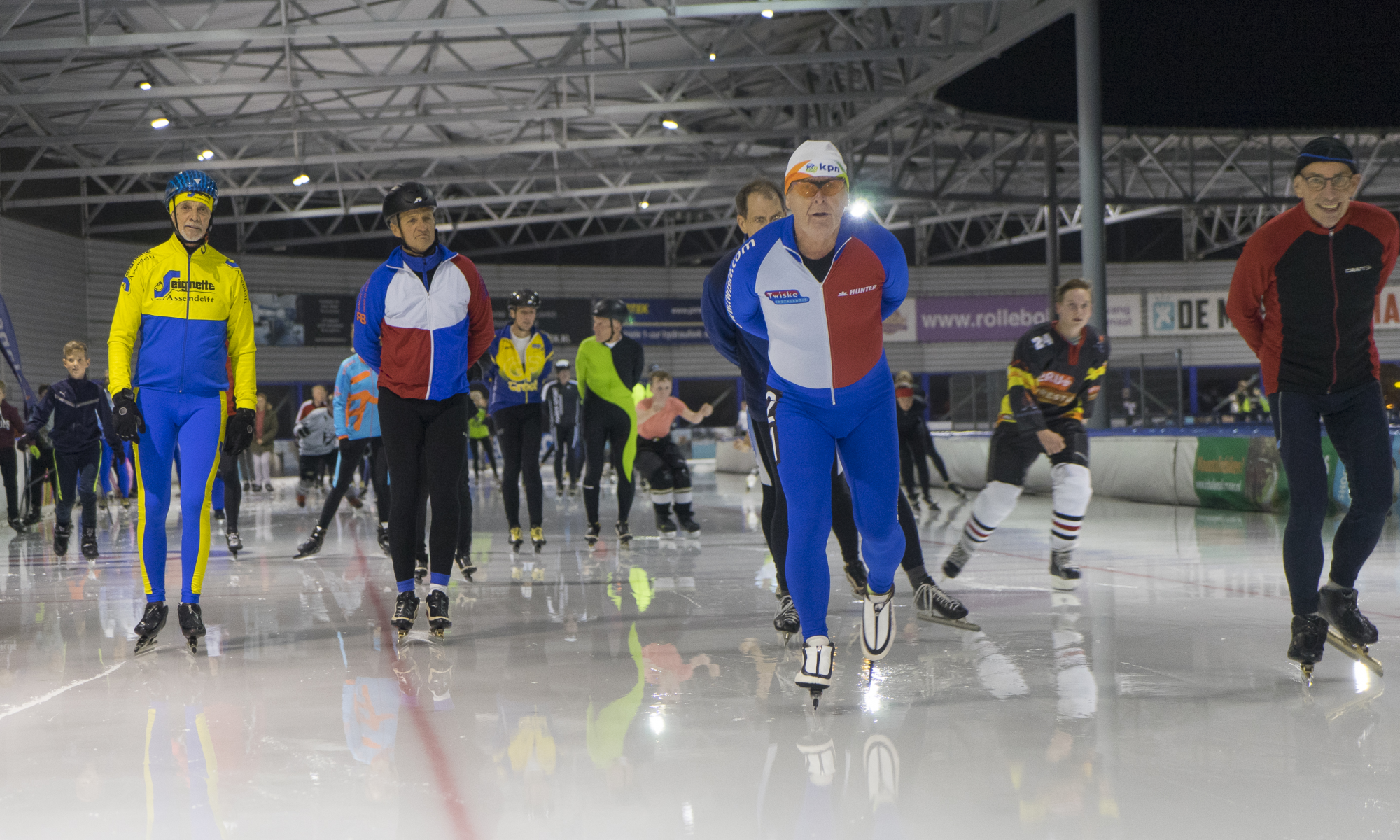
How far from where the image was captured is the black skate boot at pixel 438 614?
437 cm

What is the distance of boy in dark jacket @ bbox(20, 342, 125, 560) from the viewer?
874cm

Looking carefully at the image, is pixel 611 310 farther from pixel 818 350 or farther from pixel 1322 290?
pixel 1322 290

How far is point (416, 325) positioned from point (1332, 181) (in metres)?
3.10

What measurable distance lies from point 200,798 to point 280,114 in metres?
22.3

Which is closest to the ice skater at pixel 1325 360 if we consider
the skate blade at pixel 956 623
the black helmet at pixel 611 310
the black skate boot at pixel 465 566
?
the skate blade at pixel 956 623

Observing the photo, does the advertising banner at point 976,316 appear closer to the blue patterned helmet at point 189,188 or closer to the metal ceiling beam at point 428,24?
the metal ceiling beam at point 428,24

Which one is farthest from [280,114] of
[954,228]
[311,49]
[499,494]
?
[954,228]

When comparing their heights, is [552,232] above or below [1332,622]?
above

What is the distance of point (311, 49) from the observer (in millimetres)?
18219

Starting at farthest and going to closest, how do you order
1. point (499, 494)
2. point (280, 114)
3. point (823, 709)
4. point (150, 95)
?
point (280, 114) < point (150, 95) < point (499, 494) < point (823, 709)

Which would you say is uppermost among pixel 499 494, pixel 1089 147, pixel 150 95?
pixel 150 95

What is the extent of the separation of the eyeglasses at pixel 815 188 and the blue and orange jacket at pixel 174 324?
2190 millimetres

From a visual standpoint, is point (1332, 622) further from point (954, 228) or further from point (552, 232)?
point (954, 228)

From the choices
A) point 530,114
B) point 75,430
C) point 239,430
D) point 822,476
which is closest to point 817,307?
point 822,476
